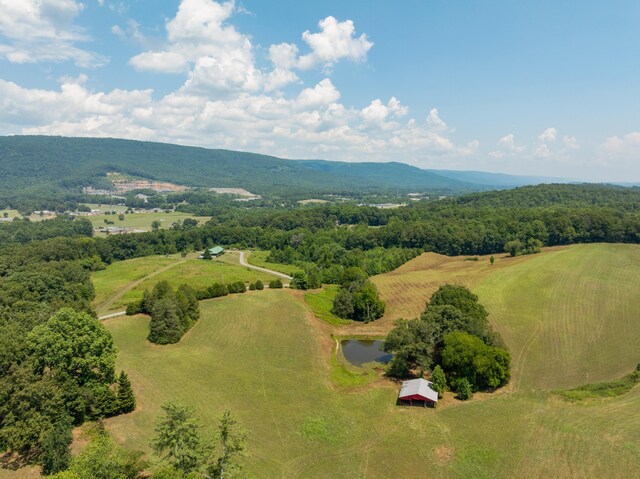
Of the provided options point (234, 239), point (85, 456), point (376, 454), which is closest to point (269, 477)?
point (376, 454)

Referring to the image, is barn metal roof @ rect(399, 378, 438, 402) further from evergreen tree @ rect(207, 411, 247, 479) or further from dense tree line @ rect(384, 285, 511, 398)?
evergreen tree @ rect(207, 411, 247, 479)

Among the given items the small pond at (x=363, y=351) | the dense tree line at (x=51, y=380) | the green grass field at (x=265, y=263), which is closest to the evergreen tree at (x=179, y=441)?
the dense tree line at (x=51, y=380)

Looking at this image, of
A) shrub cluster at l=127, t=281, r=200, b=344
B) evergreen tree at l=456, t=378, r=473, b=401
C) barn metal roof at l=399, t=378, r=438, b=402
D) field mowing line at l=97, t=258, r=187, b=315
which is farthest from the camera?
field mowing line at l=97, t=258, r=187, b=315

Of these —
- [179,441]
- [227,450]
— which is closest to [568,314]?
[227,450]

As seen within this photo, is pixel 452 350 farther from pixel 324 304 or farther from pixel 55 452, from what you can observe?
pixel 55 452

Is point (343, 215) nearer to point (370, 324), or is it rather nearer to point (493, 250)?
point (493, 250)

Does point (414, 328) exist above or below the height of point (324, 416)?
above

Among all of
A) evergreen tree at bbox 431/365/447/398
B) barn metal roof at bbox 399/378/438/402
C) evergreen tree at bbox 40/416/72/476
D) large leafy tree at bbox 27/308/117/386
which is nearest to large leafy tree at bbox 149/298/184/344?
large leafy tree at bbox 27/308/117/386
